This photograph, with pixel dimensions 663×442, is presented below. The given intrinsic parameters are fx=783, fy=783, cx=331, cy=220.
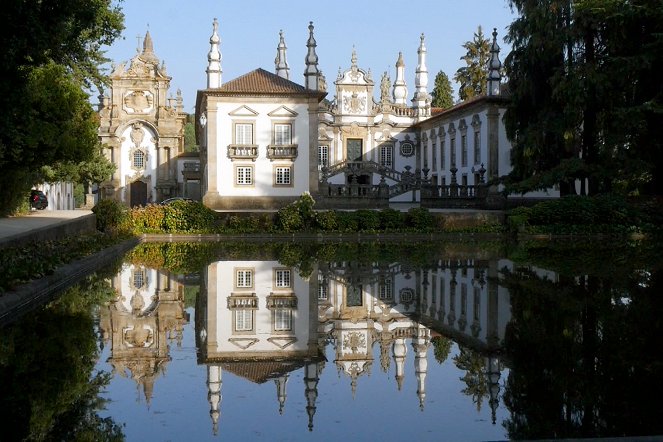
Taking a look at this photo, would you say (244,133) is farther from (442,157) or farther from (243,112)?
(442,157)

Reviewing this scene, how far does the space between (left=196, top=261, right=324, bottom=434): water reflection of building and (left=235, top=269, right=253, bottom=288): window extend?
0.06ft

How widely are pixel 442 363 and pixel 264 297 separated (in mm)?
4923

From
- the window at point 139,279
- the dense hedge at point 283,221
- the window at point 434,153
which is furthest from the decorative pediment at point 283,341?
the window at point 434,153

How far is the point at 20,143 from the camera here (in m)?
15.6

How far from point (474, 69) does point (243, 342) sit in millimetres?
53018

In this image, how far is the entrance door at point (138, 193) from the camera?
4978cm

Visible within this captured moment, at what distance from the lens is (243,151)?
120 feet

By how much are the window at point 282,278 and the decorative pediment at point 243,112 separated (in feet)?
71.0

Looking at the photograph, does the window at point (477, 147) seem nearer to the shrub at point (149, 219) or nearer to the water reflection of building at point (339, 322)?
the shrub at point (149, 219)

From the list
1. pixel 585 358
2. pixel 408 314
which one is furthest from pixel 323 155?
pixel 585 358

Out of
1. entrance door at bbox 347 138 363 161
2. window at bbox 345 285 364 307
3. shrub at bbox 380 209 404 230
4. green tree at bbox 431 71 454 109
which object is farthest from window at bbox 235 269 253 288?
green tree at bbox 431 71 454 109

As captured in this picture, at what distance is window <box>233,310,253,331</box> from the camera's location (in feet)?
30.2

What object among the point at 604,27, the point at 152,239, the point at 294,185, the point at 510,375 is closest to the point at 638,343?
the point at 510,375

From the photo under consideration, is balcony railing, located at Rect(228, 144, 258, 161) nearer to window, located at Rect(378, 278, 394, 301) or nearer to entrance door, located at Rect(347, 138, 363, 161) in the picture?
entrance door, located at Rect(347, 138, 363, 161)
